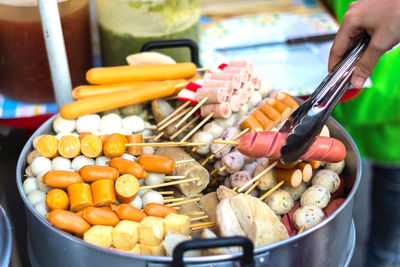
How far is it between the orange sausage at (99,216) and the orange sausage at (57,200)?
0.07m

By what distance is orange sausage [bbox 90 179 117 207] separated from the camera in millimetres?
1274

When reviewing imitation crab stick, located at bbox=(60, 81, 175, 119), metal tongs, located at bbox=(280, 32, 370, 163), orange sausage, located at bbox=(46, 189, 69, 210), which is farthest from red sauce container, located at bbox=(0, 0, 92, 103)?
metal tongs, located at bbox=(280, 32, 370, 163)

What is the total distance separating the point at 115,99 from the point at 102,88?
0.34ft

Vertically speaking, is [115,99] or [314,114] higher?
[314,114]

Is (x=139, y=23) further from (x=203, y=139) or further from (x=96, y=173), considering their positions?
(x=96, y=173)

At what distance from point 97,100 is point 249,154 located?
0.64 m

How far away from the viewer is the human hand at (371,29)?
1.26 m

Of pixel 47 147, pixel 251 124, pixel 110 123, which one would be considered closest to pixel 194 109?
pixel 251 124

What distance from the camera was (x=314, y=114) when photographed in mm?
1233

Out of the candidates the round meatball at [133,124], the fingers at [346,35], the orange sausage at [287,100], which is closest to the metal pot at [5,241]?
the round meatball at [133,124]

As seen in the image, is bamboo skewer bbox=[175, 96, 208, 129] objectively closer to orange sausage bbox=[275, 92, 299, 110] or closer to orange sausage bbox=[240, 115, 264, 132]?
orange sausage bbox=[240, 115, 264, 132]

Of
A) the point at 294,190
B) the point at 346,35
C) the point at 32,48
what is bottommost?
the point at 294,190

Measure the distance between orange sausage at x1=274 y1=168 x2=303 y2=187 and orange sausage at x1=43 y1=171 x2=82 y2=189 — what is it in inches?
24.5

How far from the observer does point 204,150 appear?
1.58m
